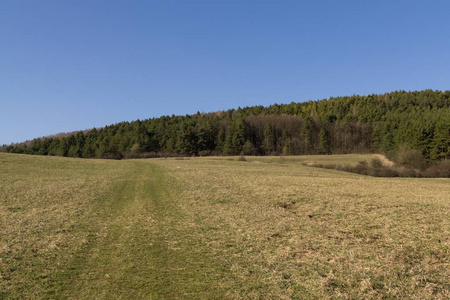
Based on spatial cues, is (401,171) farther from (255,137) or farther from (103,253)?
(255,137)

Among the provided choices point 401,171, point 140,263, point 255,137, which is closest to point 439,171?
point 401,171

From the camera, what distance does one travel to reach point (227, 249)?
10.1m

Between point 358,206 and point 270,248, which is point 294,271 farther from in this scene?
point 358,206

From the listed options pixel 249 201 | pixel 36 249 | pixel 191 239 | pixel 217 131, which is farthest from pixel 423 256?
pixel 217 131

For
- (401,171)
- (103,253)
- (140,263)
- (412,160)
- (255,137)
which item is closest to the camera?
(140,263)

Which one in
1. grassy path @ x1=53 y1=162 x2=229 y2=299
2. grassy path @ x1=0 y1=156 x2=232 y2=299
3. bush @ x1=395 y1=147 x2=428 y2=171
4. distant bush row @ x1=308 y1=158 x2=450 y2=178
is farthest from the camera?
bush @ x1=395 y1=147 x2=428 y2=171

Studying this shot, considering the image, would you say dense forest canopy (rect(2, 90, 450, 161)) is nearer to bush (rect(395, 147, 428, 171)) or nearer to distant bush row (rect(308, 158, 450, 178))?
bush (rect(395, 147, 428, 171))

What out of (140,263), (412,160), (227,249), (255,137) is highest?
(255,137)

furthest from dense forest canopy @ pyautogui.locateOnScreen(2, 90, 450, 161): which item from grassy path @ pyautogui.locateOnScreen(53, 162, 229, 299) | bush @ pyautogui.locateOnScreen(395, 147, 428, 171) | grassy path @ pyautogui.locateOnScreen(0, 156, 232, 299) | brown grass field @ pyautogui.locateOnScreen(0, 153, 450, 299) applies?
grassy path @ pyautogui.locateOnScreen(53, 162, 229, 299)

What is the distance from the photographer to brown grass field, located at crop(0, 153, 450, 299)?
702 centimetres

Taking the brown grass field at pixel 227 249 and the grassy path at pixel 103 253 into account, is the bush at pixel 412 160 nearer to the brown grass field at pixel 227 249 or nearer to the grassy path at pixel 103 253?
the brown grass field at pixel 227 249

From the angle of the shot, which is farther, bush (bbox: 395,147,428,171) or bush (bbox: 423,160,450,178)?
bush (bbox: 395,147,428,171)

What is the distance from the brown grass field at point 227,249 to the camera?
702cm

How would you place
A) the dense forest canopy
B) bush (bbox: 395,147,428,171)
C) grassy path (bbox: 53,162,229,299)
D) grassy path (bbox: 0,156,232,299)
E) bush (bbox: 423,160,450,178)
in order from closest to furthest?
grassy path (bbox: 53,162,229,299) < grassy path (bbox: 0,156,232,299) < bush (bbox: 423,160,450,178) < bush (bbox: 395,147,428,171) < the dense forest canopy
